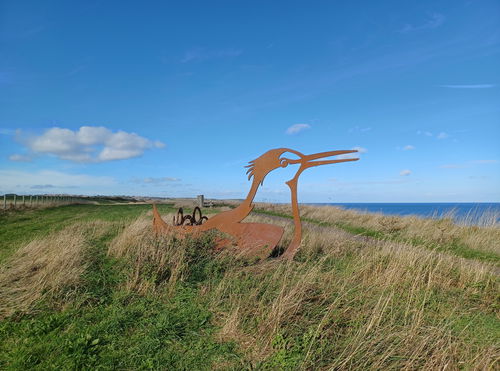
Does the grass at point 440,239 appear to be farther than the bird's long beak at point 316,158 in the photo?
Yes

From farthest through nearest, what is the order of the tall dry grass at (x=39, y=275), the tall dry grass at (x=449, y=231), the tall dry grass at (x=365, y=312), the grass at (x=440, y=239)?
the tall dry grass at (x=449, y=231) → the grass at (x=440, y=239) → the tall dry grass at (x=39, y=275) → the tall dry grass at (x=365, y=312)

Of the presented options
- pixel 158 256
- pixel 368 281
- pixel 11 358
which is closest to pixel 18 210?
pixel 158 256

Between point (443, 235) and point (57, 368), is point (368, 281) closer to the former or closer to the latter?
point (57, 368)

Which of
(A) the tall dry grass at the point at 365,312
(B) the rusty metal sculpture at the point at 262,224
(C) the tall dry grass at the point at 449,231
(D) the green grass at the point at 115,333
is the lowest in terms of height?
(D) the green grass at the point at 115,333

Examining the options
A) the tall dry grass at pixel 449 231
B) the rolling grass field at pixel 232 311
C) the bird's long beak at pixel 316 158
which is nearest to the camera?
the rolling grass field at pixel 232 311

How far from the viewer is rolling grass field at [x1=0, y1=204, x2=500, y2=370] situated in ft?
10.1

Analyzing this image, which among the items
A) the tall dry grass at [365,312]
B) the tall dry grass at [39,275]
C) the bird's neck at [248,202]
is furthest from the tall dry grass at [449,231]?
the tall dry grass at [39,275]

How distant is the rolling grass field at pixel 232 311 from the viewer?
307cm

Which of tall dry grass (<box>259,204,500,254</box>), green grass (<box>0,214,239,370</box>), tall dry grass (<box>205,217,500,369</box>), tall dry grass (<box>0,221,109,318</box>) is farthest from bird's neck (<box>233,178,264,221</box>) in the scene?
tall dry grass (<box>259,204,500,254</box>)

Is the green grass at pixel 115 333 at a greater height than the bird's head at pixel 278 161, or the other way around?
the bird's head at pixel 278 161

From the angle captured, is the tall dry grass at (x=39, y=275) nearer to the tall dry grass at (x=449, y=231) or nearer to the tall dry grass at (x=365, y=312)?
the tall dry grass at (x=365, y=312)

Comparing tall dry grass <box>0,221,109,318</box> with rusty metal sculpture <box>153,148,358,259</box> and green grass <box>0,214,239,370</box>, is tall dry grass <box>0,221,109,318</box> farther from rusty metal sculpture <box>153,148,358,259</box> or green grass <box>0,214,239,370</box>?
rusty metal sculpture <box>153,148,358,259</box>

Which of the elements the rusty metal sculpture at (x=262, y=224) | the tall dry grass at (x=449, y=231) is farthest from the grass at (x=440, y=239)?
the rusty metal sculpture at (x=262, y=224)

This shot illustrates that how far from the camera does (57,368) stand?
3012mm
